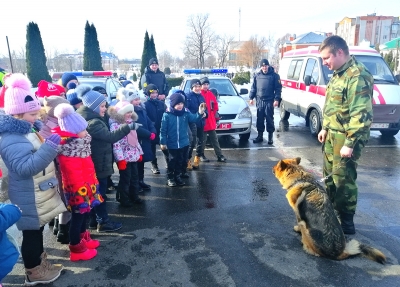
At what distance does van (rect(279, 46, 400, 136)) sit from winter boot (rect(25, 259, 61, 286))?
713 centimetres

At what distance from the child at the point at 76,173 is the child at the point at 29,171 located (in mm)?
175

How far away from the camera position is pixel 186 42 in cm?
3506

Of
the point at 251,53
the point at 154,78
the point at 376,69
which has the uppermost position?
the point at 251,53

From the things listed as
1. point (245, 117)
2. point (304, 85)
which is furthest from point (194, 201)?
point (304, 85)

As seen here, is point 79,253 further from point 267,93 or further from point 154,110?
point 267,93

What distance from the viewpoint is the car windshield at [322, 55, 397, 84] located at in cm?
798

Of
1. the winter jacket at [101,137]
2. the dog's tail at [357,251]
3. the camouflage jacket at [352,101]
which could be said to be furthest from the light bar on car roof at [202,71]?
the dog's tail at [357,251]

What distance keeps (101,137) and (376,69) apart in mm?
7818

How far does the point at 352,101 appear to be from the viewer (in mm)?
3199

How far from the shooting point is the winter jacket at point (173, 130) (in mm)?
4871

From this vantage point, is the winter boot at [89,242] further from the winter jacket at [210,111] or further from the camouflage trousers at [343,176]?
the winter jacket at [210,111]

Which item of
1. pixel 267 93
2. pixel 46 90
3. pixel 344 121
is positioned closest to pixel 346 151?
pixel 344 121

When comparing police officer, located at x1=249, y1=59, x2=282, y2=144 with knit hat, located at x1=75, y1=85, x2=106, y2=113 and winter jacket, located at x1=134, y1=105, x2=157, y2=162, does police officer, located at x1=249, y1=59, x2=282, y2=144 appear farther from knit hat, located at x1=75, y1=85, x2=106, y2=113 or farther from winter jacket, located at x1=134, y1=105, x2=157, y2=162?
knit hat, located at x1=75, y1=85, x2=106, y2=113

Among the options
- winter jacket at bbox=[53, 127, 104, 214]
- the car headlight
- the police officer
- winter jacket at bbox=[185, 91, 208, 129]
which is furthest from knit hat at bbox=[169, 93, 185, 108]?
the police officer
